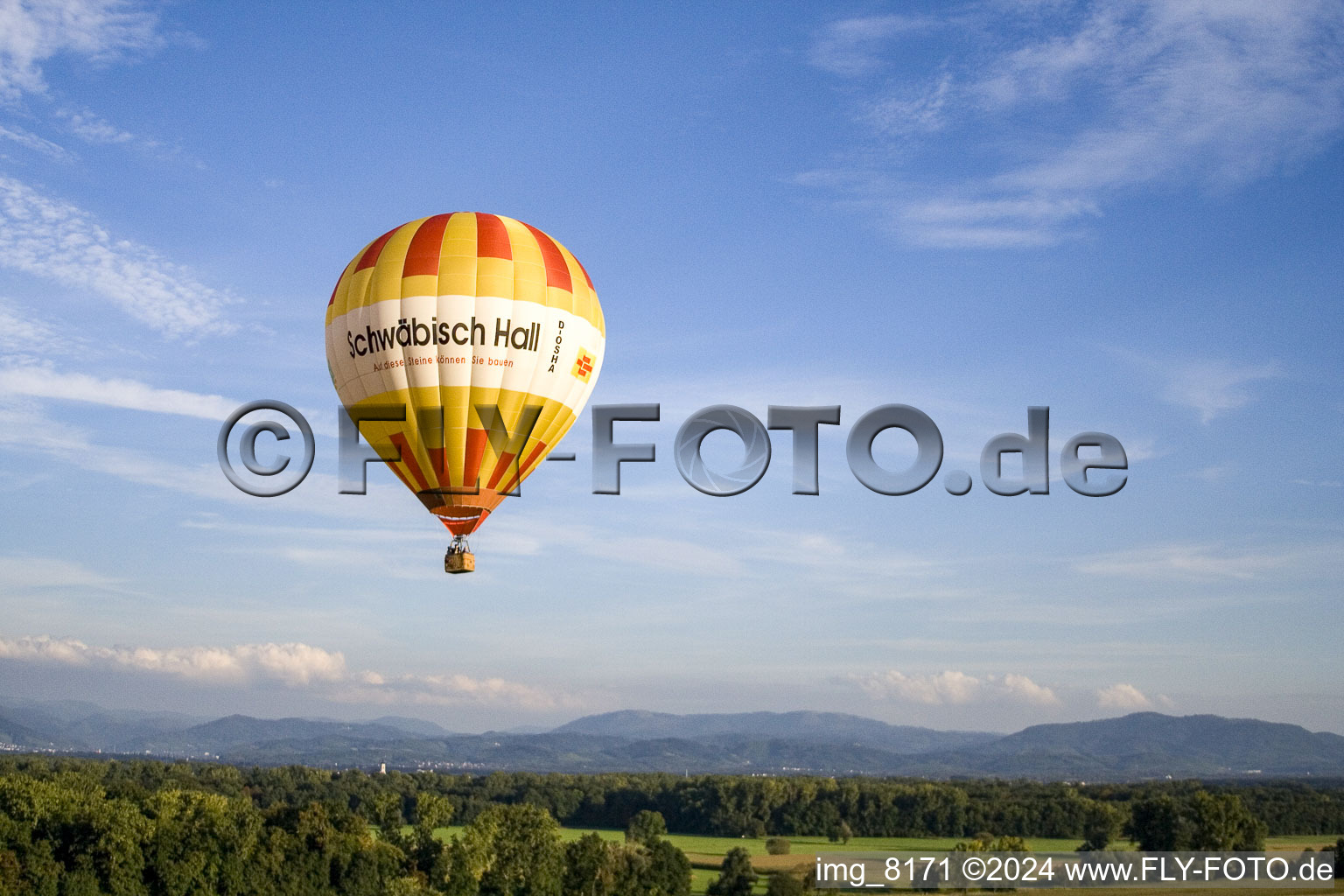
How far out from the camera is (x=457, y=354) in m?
27.8

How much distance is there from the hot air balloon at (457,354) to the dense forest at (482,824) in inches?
1294

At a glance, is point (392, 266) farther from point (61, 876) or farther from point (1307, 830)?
point (1307, 830)

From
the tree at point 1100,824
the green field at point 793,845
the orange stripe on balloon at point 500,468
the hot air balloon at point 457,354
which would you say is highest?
the hot air balloon at point 457,354

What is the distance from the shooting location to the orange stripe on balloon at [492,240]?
28562 millimetres

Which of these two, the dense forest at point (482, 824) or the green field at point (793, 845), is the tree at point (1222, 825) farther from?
the green field at point (793, 845)

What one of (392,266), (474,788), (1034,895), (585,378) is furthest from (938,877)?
(474,788)

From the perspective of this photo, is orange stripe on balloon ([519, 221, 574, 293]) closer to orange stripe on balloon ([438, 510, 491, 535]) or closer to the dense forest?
orange stripe on balloon ([438, 510, 491, 535])

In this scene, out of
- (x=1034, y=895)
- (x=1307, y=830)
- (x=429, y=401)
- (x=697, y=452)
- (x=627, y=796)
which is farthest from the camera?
(x=627, y=796)

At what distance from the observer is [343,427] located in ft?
95.6

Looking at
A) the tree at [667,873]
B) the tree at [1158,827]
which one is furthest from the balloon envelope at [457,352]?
the tree at [1158,827]

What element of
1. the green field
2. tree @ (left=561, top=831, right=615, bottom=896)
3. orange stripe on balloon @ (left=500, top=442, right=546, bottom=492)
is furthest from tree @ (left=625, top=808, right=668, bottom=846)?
orange stripe on balloon @ (left=500, top=442, right=546, bottom=492)

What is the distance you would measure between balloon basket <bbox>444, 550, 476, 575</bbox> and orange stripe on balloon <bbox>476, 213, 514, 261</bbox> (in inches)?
262

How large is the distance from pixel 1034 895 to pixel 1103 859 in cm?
2135

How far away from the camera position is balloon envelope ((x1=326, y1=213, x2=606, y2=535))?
2781 cm
